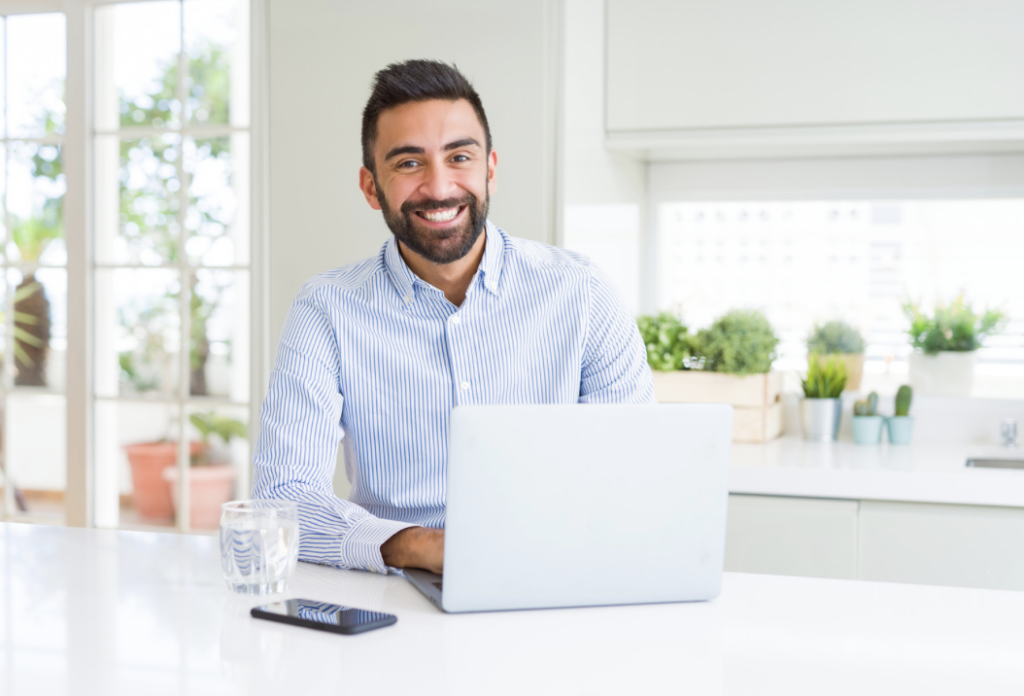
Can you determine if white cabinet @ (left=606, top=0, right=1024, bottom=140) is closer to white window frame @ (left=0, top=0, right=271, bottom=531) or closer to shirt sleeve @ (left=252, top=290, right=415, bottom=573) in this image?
shirt sleeve @ (left=252, top=290, right=415, bottom=573)

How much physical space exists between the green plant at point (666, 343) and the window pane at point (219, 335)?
8.93 ft

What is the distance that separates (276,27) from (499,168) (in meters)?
0.81

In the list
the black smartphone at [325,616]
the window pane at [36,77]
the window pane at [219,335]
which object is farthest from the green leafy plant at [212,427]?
the black smartphone at [325,616]

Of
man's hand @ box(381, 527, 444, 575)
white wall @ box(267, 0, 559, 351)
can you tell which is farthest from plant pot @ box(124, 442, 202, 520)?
man's hand @ box(381, 527, 444, 575)

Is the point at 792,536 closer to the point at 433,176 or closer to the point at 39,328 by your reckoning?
the point at 433,176

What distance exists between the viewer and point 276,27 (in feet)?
9.28

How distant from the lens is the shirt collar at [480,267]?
1723 mm

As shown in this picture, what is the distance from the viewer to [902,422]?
9.05 ft

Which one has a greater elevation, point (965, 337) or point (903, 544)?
point (965, 337)

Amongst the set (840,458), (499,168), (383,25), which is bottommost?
(840,458)

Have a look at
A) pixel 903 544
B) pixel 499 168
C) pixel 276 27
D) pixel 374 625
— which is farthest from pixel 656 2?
pixel 374 625

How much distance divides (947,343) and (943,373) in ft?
0.30

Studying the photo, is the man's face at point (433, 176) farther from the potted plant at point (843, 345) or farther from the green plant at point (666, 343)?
the potted plant at point (843, 345)

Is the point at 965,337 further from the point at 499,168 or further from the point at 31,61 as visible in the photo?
the point at 31,61
